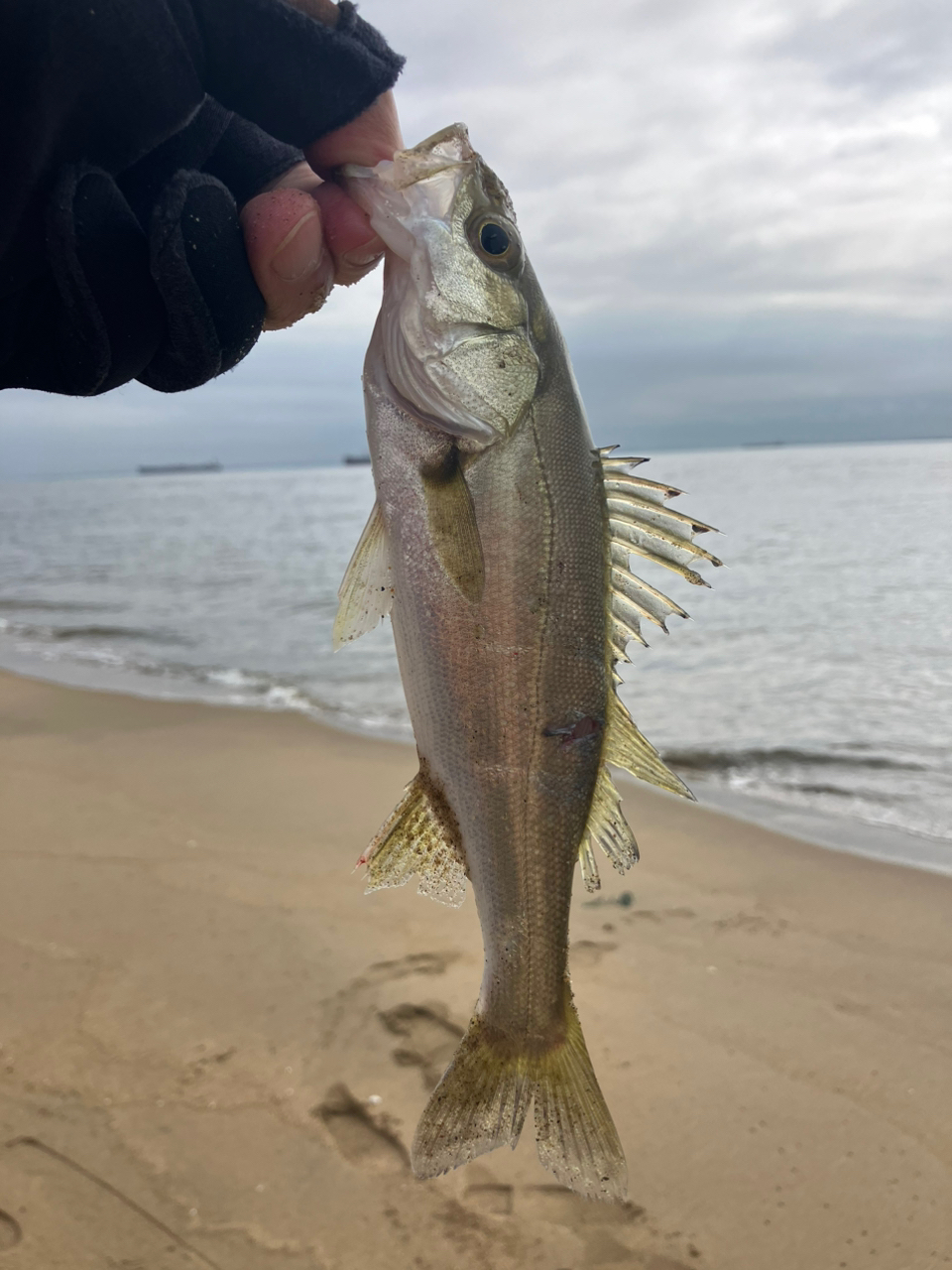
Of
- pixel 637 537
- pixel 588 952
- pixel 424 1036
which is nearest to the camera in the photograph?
pixel 637 537

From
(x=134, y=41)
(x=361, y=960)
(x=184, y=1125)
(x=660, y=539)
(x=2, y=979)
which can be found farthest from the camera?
(x=361, y=960)

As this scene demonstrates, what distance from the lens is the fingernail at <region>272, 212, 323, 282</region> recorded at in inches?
79.5

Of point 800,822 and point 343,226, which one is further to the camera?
point 800,822

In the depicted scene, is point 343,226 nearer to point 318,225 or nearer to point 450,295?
point 318,225

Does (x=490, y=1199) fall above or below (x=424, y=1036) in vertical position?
below

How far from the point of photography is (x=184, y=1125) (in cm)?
338

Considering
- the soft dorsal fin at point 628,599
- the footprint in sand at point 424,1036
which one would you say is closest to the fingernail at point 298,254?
the soft dorsal fin at point 628,599

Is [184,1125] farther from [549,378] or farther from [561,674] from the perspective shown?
[549,378]

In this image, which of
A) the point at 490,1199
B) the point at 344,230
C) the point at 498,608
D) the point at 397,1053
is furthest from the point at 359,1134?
the point at 344,230

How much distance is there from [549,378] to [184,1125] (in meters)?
2.95

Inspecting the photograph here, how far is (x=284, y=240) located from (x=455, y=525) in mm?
728

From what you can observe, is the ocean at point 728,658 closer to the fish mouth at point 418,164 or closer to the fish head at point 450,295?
the fish head at point 450,295

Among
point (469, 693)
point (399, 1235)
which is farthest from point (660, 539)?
point (399, 1235)

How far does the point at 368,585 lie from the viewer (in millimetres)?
2145
